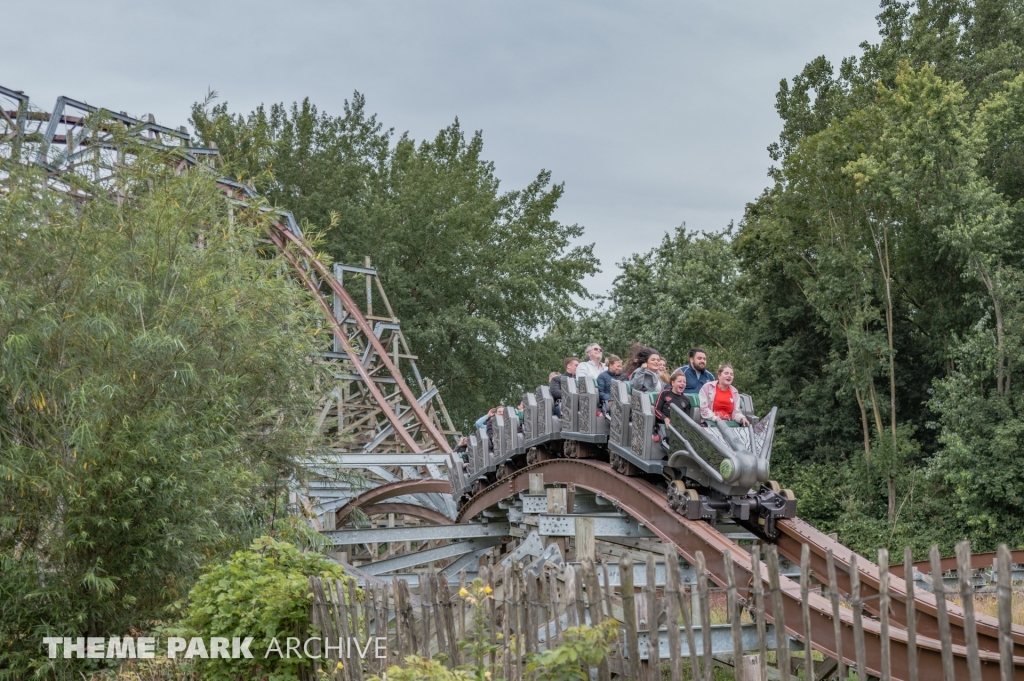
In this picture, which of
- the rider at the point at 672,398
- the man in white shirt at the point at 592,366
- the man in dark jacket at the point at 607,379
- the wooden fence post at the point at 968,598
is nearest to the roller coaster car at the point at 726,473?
the rider at the point at 672,398

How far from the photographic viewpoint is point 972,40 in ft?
93.2

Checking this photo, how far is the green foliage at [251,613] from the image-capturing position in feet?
23.1

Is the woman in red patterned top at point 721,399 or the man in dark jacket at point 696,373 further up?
the man in dark jacket at point 696,373

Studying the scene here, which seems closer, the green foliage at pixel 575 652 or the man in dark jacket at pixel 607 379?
the green foliage at pixel 575 652

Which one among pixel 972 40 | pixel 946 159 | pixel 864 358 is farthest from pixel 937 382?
pixel 972 40

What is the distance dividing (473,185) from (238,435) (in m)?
28.1

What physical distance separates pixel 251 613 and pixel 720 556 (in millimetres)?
3660

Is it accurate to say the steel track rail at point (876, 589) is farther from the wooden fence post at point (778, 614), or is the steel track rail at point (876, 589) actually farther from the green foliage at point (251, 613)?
the green foliage at point (251, 613)

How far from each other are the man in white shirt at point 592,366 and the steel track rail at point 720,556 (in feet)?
3.10

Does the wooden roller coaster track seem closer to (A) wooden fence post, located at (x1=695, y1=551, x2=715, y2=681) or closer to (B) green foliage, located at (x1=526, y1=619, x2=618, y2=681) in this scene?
(A) wooden fence post, located at (x1=695, y1=551, x2=715, y2=681)

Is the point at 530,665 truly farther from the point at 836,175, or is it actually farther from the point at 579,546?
the point at 836,175

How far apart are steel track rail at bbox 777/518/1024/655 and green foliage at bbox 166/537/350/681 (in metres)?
3.39

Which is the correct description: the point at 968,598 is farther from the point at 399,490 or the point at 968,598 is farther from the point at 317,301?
the point at 399,490

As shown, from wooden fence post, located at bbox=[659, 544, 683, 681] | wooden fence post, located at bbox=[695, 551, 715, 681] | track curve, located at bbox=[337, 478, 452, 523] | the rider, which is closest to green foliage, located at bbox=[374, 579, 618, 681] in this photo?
wooden fence post, located at bbox=[659, 544, 683, 681]
